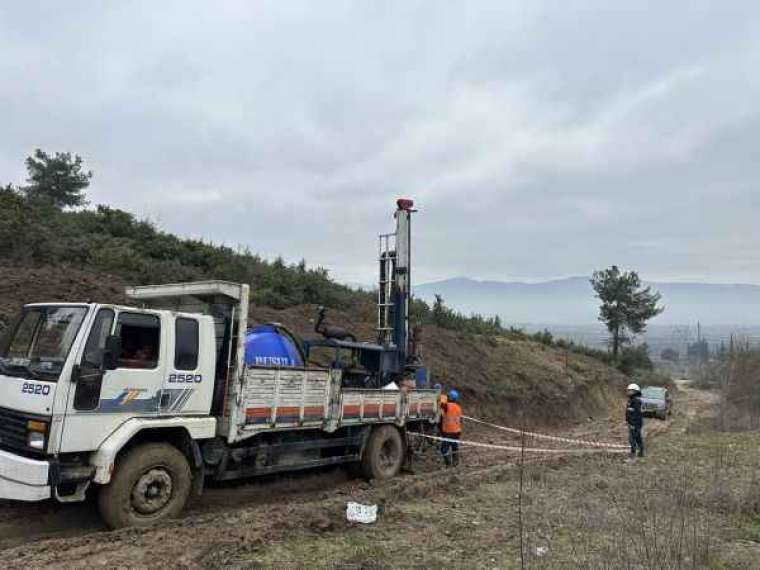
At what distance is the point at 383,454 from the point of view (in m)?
11.3

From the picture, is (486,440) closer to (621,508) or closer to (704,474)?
(704,474)

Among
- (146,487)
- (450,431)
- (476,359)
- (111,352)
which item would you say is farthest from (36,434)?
(476,359)

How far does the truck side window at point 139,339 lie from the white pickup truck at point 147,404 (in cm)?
1

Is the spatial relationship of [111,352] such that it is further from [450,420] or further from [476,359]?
[476,359]

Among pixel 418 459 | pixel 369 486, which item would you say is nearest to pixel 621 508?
pixel 369 486

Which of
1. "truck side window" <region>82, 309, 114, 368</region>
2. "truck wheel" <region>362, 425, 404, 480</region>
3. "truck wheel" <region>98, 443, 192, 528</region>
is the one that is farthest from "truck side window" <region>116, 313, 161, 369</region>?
"truck wheel" <region>362, 425, 404, 480</region>

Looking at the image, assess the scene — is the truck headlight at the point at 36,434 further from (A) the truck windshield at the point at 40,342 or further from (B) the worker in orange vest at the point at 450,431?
(B) the worker in orange vest at the point at 450,431

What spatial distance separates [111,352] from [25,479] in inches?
58.9

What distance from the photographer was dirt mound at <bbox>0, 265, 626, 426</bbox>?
50.2 feet

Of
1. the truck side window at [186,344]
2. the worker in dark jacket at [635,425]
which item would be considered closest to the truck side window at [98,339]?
the truck side window at [186,344]

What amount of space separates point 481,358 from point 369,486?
16645 millimetres

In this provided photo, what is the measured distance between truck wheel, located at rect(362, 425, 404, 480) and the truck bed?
0.73 ft

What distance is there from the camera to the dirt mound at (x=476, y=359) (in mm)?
15297

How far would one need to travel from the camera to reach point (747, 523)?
28.2 feet
